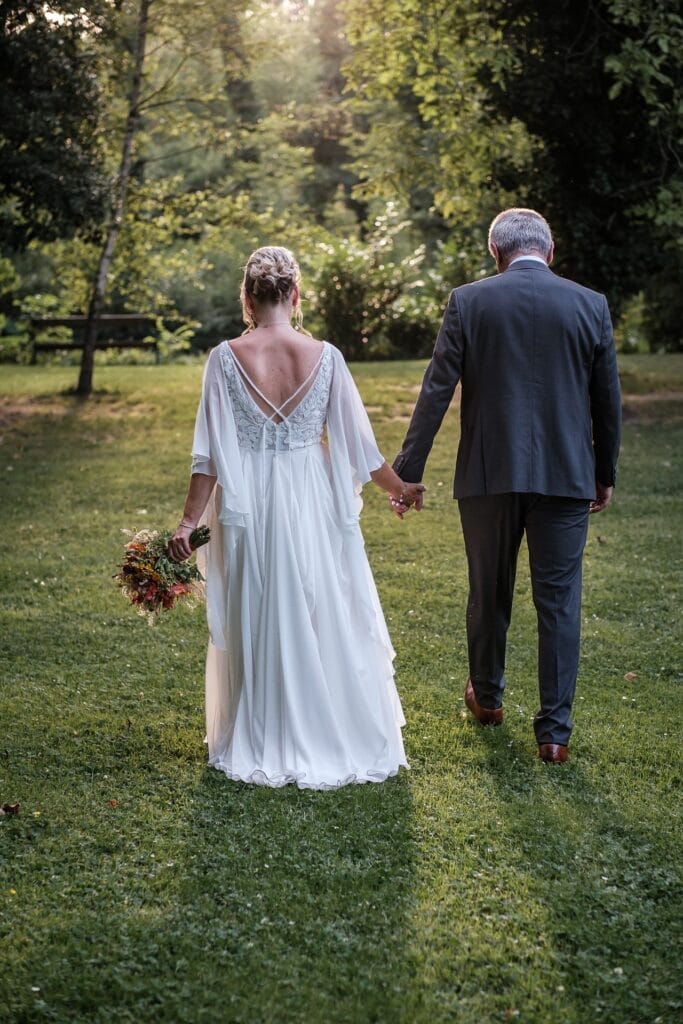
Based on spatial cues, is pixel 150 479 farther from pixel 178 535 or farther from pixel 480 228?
pixel 480 228

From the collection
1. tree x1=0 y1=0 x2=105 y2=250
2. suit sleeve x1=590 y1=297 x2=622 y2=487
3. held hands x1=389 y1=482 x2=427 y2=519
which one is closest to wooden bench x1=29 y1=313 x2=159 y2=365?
tree x1=0 y1=0 x2=105 y2=250

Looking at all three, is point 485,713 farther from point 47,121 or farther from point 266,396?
point 47,121

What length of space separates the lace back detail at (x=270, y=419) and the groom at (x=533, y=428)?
16.7 inches

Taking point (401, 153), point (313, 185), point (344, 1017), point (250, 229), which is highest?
point (313, 185)

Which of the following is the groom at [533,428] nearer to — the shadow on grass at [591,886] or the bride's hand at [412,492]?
the bride's hand at [412,492]

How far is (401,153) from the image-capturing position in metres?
15.0

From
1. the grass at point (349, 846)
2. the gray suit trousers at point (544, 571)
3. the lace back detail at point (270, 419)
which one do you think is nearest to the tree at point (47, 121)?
the grass at point (349, 846)

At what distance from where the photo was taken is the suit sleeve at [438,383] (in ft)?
15.2

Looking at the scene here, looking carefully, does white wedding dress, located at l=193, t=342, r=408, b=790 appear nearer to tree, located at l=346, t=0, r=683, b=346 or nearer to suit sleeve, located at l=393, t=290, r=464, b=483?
suit sleeve, located at l=393, t=290, r=464, b=483

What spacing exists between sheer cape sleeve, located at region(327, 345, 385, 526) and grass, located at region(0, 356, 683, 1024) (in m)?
1.13

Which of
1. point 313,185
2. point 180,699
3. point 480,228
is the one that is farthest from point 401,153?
point 313,185

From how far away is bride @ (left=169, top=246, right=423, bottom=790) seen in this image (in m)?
4.57

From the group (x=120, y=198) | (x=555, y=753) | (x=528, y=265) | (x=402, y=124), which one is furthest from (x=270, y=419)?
(x=402, y=124)

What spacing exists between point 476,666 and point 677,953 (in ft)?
6.05
